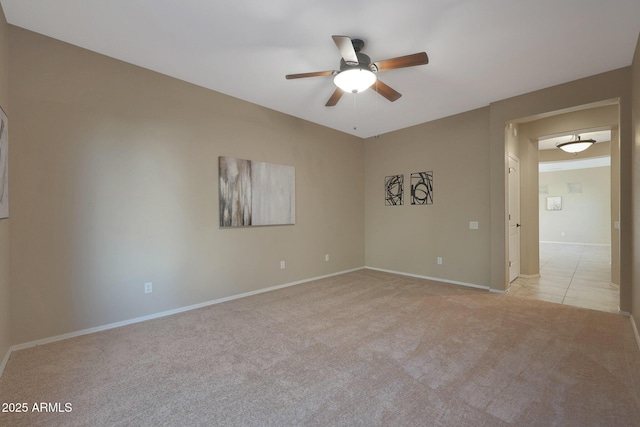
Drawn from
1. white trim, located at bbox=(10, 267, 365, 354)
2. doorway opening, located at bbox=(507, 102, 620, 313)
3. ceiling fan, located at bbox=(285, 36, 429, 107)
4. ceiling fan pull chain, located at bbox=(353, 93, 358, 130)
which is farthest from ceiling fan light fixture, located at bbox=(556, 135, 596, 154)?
white trim, located at bbox=(10, 267, 365, 354)

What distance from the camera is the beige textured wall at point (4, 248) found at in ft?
7.10

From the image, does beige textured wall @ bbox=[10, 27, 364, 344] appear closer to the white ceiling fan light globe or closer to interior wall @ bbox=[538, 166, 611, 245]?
the white ceiling fan light globe

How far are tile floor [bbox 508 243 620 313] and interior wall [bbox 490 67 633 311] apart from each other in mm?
417

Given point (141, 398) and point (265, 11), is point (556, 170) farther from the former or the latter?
point (141, 398)

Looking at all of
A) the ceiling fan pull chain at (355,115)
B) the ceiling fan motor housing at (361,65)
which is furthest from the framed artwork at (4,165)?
the ceiling fan pull chain at (355,115)

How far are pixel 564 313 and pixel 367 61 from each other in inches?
142

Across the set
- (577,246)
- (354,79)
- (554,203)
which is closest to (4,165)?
(354,79)

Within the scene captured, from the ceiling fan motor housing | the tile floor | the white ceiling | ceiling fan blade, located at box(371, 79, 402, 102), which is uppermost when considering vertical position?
the white ceiling

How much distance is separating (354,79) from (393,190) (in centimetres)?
323

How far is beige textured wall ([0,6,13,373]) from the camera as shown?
7.10 ft

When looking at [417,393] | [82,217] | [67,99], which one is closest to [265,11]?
[67,99]

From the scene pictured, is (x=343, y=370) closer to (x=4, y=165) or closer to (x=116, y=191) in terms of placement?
(x=116, y=191)

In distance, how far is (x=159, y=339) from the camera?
2621mm

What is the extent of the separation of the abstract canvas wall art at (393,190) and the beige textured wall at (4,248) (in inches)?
202
